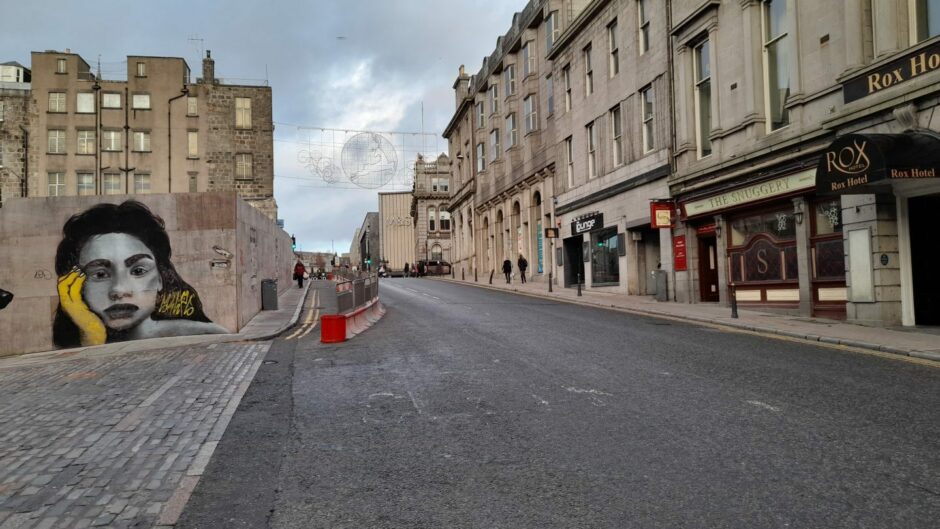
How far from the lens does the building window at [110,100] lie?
43.9 meters

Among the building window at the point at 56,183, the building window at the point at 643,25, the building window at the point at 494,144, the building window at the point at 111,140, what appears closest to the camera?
the building window at the point at 643,25

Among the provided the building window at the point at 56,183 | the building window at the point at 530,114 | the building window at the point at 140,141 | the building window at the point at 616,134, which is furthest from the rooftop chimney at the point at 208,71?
the building window at the point at 616,134

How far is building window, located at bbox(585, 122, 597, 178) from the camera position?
27.7m

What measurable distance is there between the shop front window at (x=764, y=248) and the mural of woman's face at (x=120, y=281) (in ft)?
51.0

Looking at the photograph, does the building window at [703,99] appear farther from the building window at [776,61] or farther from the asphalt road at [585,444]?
the asphalt road at [585,444]

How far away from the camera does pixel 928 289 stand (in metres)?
12.4

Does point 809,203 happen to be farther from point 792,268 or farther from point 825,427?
point 825,427

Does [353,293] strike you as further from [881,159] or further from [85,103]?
[85,103]

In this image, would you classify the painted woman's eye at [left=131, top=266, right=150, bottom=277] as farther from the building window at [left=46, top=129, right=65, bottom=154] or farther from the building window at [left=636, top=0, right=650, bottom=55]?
the building window at [left=46, top=129, right=65, bottom=154]

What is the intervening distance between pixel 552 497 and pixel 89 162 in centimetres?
4910

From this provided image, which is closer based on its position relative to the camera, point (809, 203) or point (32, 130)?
point (809, 203)

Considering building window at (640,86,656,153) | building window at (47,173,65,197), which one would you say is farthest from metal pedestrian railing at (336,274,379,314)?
building window at (47,173,65,197)

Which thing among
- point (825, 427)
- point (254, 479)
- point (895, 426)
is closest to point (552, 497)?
point (254, 479)

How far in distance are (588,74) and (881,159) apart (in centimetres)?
1886
